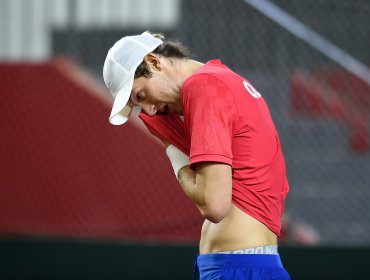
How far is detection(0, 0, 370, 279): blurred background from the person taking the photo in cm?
676

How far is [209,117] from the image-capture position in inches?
130

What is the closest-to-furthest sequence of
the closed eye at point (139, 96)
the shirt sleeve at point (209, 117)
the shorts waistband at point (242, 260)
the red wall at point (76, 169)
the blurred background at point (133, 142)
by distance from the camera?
1. the shirt sleeve at point (209, 117)
2. the shorts waistband at point (242, 260)
3. the closed eye at point (139, 96)
4. the blurred background at point (133, 142)
5. the red wall at point (76, 169)

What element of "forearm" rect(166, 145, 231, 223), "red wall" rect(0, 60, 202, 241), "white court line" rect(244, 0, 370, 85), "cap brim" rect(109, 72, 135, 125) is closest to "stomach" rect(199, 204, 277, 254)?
"forearm" rect(166, 145, 231, 223)

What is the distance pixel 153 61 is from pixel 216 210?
0.71 meters

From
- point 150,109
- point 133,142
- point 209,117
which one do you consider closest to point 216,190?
point 209,117

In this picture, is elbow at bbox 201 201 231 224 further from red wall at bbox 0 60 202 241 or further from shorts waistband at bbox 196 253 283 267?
red wall at bbox 0 60 202 241

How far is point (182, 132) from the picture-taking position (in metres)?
3.86

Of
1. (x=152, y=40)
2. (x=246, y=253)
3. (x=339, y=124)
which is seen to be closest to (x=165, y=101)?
(x=152, y=40)

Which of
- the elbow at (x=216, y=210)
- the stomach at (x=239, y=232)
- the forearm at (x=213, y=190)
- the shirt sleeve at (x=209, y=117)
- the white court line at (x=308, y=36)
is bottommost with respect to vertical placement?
the stomach at (x=239, y=232)

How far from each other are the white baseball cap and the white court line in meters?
3.34

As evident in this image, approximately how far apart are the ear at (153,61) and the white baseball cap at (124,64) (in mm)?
20

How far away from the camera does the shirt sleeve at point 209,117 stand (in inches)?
130

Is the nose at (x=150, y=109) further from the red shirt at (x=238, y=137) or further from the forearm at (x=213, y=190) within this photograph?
the forearm at (x=213, y=190)

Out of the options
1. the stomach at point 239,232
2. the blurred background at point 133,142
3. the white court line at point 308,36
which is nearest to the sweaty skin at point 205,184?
the stomach at point 239,232
